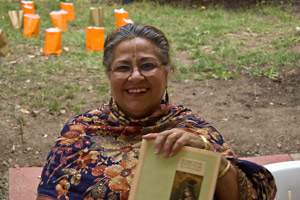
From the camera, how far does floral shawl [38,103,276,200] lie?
2.15m

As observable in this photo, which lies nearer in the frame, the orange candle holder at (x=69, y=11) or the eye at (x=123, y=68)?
the eye at (x=123, y=68)

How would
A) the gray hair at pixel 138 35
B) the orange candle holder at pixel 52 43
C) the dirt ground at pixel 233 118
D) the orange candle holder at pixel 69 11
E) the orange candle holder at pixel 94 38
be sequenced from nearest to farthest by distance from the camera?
the gray hair at pixel 138 35, the dirt ground at pixel 233 118, the orange candle holder at pixel 52 43, the orange candle holder at pixel 94 38, the orange candle holder at pixel 69 11

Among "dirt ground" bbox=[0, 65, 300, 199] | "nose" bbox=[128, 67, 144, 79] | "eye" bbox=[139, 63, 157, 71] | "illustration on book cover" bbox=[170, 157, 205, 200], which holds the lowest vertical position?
"dirt ground" bbox=[0, 65, 300, 199]

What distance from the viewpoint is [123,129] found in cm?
237

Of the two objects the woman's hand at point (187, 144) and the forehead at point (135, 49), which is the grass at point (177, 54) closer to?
the forehead at point (135, 49)

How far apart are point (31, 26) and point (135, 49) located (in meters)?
5.36

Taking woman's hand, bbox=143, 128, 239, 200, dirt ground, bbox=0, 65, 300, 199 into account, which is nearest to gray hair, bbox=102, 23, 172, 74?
woman's hand, bbox=143, 128, 239, 200

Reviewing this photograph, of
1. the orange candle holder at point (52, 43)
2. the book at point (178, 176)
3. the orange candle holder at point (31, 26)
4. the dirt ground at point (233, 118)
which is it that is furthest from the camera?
the orange candle holder at point (31, 26)

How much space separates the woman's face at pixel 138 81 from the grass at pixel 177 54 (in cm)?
198

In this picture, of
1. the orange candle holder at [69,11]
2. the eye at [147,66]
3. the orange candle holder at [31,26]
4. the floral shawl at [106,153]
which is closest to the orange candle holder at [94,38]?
the orange candle holder at [31,26]

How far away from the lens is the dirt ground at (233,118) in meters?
4.18

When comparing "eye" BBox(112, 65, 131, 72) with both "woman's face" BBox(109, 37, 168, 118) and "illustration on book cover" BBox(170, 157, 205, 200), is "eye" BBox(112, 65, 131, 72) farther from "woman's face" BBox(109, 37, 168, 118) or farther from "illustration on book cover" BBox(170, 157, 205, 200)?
"illustration on book cover" BBox(170, 157, 205, 200)

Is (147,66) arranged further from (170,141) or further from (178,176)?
(178,176)

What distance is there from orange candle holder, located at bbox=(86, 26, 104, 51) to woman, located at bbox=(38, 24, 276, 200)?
13.8 ft
